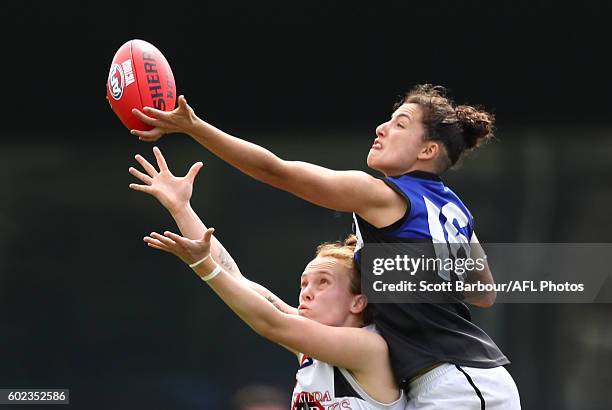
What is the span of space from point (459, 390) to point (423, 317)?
29 cm

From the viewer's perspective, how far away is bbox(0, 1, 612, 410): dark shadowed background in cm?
703

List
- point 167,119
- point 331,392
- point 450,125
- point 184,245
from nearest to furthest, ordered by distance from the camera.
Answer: point 184,245, point 167,119, point 331,392, point 450,125

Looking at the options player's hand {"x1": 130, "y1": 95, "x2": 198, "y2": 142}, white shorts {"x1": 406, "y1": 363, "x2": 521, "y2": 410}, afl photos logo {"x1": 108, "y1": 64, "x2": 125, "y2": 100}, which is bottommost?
white shorts {"x1": 406, "y1": 363, "x2": 521, "y2": 410}

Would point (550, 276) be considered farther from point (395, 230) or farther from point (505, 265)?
point (395, 230)

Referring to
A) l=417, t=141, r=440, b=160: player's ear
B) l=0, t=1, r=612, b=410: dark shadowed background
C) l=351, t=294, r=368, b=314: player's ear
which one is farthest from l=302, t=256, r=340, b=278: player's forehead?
l=0, t=1, r=612, b=410: dark shadowed background

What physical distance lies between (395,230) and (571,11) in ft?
11.5

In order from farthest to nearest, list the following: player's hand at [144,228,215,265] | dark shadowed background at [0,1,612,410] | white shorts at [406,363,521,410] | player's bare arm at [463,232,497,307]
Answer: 1. dark shadowed background at [0,1,612,410]
2. player's bare arm at [463,232,497,307]
3. white shorts at [406,363,521,410]
4. player's hand at [144,228,215,265]

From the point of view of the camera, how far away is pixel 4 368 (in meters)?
7.48

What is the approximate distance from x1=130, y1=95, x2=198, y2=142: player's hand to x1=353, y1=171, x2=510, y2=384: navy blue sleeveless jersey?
2.44 feet

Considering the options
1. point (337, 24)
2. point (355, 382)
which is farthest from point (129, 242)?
point (355, 382)

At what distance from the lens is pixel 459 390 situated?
12.9 ft

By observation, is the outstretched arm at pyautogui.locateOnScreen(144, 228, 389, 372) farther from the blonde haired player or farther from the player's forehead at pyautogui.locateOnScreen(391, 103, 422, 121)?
the player's forehead at pyautogui.locateOnScreen(391, 103, 422, 121)

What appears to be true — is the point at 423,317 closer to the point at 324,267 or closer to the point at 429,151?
the point at 324,267

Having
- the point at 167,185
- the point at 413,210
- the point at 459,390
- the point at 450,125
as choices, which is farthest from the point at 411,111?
the point at 459,390
